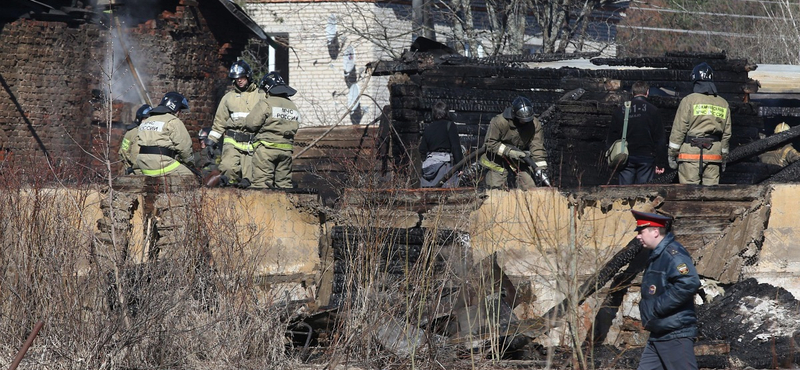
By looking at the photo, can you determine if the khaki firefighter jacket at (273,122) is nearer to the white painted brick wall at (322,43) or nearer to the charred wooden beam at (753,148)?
the charred wooden beam at (753,148)

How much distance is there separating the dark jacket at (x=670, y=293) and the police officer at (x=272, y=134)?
17.1 feet

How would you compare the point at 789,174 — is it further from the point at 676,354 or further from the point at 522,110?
the point at 676,354

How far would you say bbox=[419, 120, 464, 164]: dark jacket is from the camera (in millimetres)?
11195

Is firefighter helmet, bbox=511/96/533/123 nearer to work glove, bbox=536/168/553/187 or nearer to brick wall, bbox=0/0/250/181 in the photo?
work glove, bbox=536/168/553/187

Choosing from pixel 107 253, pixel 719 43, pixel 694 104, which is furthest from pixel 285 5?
pixel 107 253

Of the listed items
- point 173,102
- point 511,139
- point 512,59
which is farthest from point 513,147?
point 512,59

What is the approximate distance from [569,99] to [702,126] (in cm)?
235

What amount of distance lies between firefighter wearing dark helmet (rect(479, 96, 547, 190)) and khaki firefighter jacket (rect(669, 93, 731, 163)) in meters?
1.38

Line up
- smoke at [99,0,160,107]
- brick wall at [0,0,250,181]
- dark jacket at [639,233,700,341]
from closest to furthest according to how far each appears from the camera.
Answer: dark jacket at [639,233,700,341] < brick wall at [0,0,250,181] < smoke at [99,0,160,107]

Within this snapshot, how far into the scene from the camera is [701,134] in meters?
10.1

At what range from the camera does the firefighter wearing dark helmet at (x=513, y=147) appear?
10.3m

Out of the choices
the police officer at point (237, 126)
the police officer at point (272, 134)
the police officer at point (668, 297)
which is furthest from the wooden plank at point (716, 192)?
the police officer at point (237, 126)

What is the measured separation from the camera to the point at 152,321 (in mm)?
6453

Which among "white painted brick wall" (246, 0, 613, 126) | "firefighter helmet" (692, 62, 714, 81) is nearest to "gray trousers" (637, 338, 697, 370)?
"firefighter helmet" (692, 62, 714, 81)
